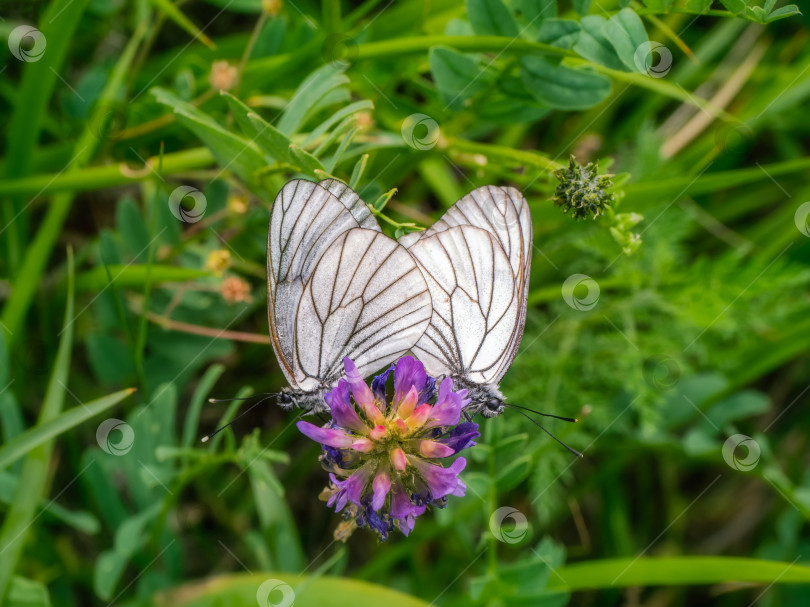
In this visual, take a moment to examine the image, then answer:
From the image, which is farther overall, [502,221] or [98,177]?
[98,177]

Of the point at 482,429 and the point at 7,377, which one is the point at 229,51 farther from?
the point at 482,429

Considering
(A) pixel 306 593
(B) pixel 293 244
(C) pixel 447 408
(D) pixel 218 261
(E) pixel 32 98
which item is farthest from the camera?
(E) pixel 32 98

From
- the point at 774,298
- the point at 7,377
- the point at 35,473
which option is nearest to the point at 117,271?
the point at 7,377

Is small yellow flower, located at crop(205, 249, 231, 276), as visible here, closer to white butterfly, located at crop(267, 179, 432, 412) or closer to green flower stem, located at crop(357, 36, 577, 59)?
white butterfly, located at crop(267, 179, 432, 412)

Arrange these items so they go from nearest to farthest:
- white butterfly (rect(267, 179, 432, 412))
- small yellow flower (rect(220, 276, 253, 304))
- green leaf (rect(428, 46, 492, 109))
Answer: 1. white butterfly (rect(267, 179, 432, 412))
2. green leaf (rect(428, 46, 492, 109))
3. small yellow flower (rect(220, 276, 253, 304))

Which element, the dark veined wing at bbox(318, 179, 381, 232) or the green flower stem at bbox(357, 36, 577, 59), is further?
the green flower stem at bbox(357, 36, 577, 59)

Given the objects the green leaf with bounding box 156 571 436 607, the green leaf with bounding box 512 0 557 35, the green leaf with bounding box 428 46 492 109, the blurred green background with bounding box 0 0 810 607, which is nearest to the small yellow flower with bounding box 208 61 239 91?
the blurred green background with bounding box 0 0 810 607

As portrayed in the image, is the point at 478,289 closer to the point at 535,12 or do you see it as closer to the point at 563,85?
the point at 563,85

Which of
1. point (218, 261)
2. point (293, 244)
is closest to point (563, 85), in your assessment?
point (293, 244)
